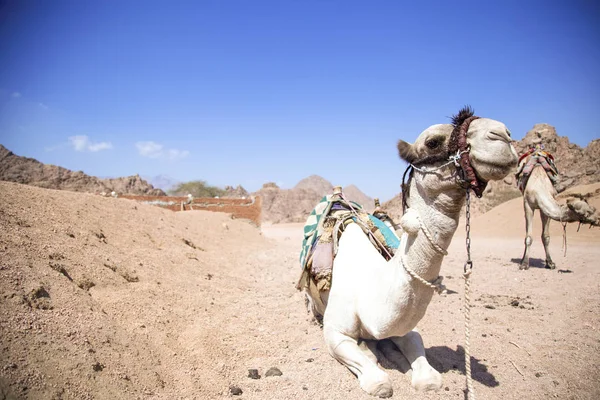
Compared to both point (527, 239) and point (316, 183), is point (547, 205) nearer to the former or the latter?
point (527, 239)

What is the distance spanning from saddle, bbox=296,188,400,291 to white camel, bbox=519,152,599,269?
414cm

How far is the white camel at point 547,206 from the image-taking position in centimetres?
639

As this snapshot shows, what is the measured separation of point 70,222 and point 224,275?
9.10 feet

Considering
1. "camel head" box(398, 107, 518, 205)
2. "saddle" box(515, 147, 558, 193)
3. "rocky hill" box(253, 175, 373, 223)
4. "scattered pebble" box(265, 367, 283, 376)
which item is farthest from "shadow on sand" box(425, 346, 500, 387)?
"rocky hill" box(253, 175, 373, 223)

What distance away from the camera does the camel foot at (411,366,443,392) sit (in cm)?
287

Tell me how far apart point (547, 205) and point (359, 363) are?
636cm

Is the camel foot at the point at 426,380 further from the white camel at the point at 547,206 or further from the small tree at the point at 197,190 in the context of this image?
the small tree at the point at 197,190

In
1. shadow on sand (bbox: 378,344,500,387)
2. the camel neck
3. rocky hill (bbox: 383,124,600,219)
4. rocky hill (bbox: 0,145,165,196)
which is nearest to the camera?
the camel neck

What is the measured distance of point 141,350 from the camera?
10.7ft

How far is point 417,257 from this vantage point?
2.37m

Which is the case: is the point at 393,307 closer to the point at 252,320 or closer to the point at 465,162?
the point at 465,162

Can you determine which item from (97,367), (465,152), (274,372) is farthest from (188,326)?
(465,152)

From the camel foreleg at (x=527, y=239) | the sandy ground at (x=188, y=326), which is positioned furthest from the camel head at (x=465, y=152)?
the camel foreleg at (x=527, y=239)

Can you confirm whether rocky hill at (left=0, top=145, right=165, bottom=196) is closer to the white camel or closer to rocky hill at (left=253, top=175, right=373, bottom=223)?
rocky hill at (left=253, top=175, right=373, bottom=223)
